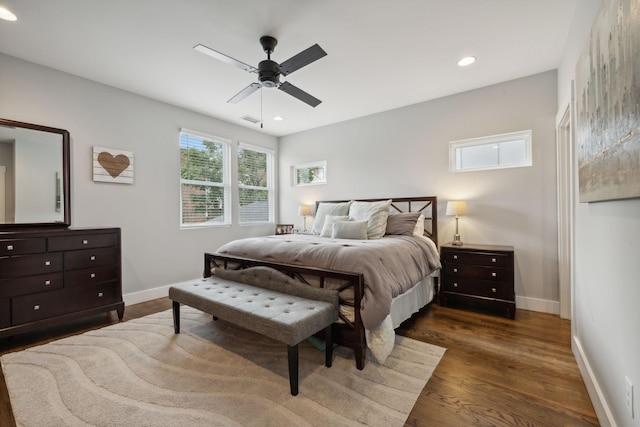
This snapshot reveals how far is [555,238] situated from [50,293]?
5231mm

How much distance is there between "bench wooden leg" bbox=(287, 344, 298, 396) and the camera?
1.66 m

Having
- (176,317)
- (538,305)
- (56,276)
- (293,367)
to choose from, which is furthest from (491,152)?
(56,276)

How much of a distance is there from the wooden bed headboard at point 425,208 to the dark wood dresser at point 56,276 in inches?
143

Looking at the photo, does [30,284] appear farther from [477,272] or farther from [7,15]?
[477,272]

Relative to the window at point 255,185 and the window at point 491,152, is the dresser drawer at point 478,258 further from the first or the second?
the window at point 255,185

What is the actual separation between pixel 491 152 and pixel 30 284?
16.9 feet

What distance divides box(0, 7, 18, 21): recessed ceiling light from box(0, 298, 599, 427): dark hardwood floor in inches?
107

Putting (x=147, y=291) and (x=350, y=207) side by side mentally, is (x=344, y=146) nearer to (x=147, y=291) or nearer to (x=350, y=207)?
(x=350, y=207)

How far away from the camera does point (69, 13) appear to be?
2.12m

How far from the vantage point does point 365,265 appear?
2.11 m

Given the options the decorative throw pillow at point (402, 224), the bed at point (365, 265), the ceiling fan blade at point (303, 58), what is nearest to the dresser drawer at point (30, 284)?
the bed at point (365, 265)

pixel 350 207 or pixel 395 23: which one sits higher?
pixel 395 23

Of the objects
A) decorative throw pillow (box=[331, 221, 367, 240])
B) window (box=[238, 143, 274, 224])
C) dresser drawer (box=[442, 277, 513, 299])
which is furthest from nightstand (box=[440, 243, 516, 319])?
window (box=[238, 143, 274, 224])

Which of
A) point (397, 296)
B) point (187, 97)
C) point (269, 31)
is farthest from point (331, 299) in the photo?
point (187, 97)
